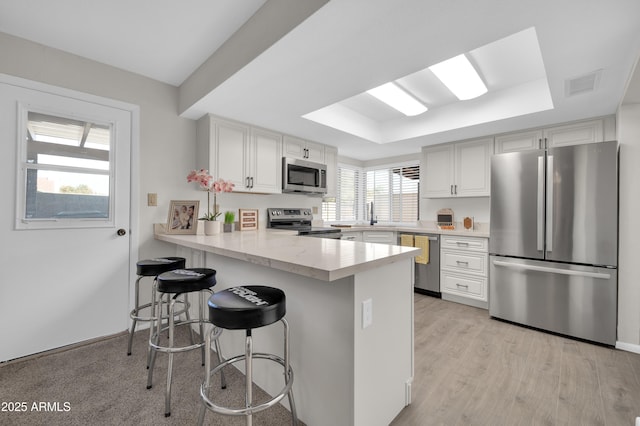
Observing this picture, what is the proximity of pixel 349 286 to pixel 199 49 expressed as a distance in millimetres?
2216

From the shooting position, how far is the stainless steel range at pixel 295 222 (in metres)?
3.46

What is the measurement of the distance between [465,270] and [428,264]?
47 centimetres

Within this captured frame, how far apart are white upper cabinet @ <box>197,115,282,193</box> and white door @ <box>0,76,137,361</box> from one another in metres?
0.68

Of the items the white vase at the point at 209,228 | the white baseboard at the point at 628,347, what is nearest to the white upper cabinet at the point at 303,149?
the white vase at the point at 209,228

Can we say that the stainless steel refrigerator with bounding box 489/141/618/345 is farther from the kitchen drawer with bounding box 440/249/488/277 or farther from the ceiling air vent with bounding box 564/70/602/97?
the ceiling air vent with bounding box 564/70/602/97

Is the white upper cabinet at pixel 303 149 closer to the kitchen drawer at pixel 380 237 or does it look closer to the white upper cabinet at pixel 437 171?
the kitchen drawer at pixel 380 237

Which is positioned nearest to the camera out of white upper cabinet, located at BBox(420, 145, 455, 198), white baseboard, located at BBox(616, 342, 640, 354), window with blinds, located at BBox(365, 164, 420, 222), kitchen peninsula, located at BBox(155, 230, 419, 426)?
kitchen peninsula, located at BBox(155, 230, 419, 426)

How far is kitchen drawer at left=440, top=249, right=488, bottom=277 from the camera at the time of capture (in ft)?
10.8

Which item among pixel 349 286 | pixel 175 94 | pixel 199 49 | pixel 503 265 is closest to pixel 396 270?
pixel 349 286

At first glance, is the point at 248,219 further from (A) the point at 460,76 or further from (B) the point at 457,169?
(B) the point at 457,169

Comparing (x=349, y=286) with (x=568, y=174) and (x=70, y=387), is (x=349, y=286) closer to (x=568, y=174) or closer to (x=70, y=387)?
(x=70, y=387)

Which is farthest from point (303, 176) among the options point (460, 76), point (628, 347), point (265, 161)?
point (628, 347)

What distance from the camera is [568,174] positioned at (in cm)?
251

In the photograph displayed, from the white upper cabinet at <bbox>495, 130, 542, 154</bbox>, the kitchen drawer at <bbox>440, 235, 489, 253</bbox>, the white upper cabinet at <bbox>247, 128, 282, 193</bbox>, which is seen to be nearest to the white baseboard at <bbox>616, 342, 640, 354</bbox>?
the kitchen drawer at <bbox>440, 235, 489, 253</bbox>
